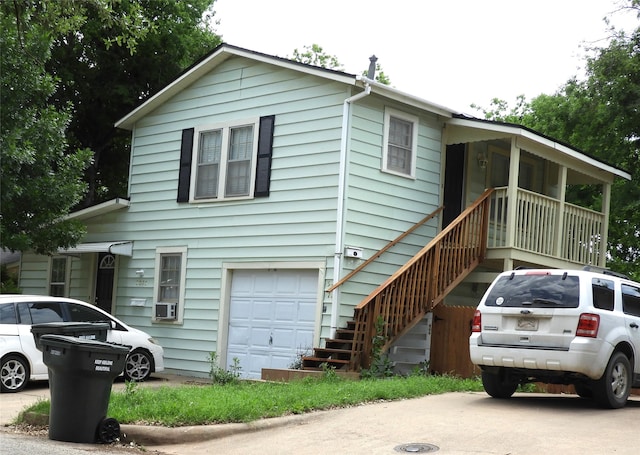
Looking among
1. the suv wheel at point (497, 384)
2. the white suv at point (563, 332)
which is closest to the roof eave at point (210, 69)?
the white suv at point (563, 332)

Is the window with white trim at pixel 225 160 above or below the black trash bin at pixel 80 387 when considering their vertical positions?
above

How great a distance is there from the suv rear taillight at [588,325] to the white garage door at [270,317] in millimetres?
6010

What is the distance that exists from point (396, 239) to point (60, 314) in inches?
241

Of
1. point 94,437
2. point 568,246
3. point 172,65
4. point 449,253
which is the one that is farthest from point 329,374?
point 172,65

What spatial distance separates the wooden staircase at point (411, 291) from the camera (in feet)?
45.7

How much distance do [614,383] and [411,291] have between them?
4636 millimetres

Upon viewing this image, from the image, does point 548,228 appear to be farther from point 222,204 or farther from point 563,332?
point 563,332

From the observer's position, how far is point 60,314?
14.6 meters

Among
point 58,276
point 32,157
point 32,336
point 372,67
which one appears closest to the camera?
point 32,336

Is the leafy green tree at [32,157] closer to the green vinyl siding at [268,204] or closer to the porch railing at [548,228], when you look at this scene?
the green vinyl siding at [268,204]

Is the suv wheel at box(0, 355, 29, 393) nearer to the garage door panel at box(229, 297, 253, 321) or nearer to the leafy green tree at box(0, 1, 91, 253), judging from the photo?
the leafy green tree at box(0, 1, 91, 253)

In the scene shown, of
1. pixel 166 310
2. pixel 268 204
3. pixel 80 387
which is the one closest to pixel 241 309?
pixel 166 310

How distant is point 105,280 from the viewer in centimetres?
2002

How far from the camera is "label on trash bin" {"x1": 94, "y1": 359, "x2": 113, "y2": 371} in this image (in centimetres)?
895
